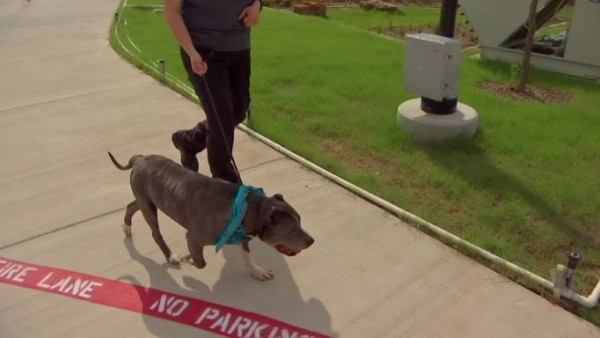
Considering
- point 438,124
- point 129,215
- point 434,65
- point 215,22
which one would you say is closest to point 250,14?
point 215,22

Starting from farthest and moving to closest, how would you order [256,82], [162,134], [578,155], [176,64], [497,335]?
1. [176,64]
2. [256,82]
3. [162,134]
4. [578,155]
5. [497,335]

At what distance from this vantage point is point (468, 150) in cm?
504

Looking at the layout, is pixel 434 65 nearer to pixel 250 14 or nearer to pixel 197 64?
pixel 250 14

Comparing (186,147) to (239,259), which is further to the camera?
(186,147)

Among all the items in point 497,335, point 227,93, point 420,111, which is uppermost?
point 227,93

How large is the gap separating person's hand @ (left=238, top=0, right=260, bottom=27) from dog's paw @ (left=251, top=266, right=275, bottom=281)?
152 cm

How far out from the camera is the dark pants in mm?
3355

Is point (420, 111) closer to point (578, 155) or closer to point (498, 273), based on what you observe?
point (578, 155)

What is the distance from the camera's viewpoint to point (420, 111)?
5.39 m

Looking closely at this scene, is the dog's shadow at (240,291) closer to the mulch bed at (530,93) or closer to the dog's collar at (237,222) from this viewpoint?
the dog's collar at (237,222)

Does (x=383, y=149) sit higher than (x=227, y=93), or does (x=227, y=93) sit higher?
(x=227, y=93)

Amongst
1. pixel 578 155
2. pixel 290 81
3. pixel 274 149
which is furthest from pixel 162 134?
pixel 578 155

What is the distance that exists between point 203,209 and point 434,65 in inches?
121

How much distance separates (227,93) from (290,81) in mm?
3774
